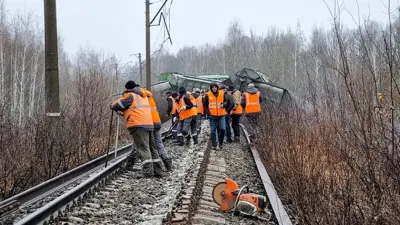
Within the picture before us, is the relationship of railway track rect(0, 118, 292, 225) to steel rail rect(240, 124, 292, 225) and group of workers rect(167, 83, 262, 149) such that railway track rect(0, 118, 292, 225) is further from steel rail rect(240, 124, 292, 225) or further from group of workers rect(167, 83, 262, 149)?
group of workers rect(167, 83, 262, 149)

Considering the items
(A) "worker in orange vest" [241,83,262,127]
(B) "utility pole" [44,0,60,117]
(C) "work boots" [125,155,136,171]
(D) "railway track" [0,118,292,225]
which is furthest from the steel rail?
(B) "utility pole" [44,0,60,117]

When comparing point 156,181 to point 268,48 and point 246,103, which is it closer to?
point 246,103

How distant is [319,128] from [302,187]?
287 cm

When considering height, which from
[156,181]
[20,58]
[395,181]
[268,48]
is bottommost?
[156,181]

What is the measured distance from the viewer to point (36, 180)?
25.2 feet

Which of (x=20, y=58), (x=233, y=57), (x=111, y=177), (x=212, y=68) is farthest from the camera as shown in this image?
(x=212, y=68)

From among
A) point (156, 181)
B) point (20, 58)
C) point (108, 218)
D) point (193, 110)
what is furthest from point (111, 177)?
point (20, 58)

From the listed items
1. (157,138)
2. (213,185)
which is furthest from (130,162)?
(213,185)

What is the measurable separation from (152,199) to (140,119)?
2.03 metres

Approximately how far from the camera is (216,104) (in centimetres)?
1217

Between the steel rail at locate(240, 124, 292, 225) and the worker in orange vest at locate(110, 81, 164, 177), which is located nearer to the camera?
the steel rail at locate(240, 124, 292, 225)

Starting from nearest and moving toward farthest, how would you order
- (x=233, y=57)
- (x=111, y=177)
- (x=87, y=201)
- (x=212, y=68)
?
(x=87, y=201) → (x=111, y=177) → (x=233, y=57) → (x=212, y=68)

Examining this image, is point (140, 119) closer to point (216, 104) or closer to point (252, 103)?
point (216, 104)

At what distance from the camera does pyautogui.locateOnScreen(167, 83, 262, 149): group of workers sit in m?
12.2
